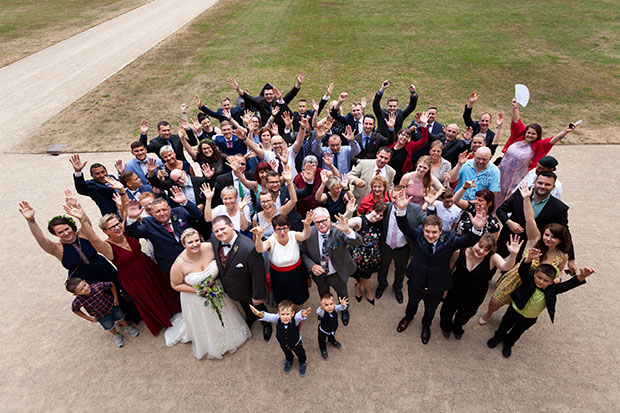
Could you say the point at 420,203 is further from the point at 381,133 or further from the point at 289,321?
the point at 289,321

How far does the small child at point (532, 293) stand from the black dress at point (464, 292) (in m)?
0.41

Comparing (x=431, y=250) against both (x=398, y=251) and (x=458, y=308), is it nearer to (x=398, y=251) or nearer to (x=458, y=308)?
(x=398, y=251)

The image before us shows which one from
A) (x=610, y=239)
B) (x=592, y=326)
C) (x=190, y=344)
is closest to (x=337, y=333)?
(x=190, y=344)

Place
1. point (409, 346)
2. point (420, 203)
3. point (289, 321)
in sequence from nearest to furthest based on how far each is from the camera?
point (289, 321), point (409, 346), point (420, 203)

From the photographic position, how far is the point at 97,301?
4.83 meters

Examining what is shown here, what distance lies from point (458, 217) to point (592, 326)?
2.70 m

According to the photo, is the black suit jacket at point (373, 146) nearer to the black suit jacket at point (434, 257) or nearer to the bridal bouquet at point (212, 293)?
the black suit jacket at point (434, 257)

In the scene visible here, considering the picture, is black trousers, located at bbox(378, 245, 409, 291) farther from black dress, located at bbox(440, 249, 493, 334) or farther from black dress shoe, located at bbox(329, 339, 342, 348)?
black dress shoe, located at bbox(329, 339, 342, 348)

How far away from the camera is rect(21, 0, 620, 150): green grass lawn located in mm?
12859

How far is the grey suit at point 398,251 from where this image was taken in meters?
5.11

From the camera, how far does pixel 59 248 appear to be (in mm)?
4621

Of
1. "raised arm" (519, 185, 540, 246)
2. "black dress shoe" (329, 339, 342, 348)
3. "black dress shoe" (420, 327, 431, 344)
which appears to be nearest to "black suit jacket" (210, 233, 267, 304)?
"black dress shoe" (329, 339, 342, 348)

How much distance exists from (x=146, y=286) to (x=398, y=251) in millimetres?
4027

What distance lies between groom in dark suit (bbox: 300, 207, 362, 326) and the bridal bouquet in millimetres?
1291
